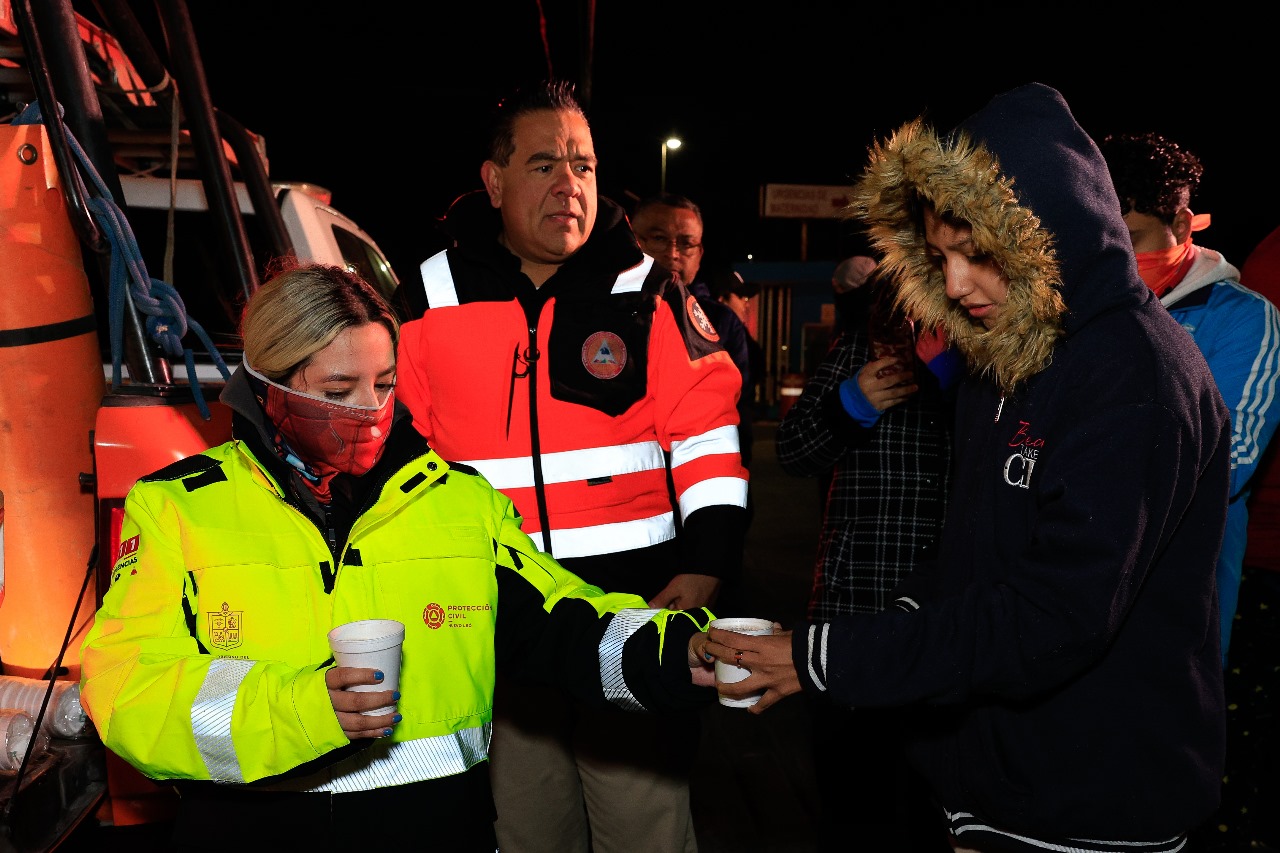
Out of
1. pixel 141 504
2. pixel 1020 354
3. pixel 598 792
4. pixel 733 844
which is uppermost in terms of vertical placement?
pixel 1020 354

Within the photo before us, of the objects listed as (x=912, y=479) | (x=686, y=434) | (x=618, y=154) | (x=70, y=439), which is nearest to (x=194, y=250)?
(x=70, y=439)

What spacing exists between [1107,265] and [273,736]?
1.69 metres

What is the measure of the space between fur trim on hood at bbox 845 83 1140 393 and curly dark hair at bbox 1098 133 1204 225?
116cm

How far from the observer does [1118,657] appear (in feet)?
5.75

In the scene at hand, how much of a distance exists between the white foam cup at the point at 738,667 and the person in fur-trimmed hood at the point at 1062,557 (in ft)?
0.09

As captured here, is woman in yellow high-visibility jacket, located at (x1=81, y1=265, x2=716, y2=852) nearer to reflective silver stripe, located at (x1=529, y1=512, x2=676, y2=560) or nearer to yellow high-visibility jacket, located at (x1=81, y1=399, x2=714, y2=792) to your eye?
yellow high-visibility jacket, located at (x1=81, y1=399, x2=714, y2=792)

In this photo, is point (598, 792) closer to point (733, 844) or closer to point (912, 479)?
point (733, 844)

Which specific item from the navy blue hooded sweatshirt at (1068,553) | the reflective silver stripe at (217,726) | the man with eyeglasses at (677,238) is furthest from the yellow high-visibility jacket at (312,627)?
the man with eyeglasses at (677,238)

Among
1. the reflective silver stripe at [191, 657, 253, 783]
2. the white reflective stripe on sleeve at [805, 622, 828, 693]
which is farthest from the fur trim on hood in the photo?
the reflective silver stripe at [191, 657, 253, 783]

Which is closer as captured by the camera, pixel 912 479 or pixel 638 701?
pixel 638 701

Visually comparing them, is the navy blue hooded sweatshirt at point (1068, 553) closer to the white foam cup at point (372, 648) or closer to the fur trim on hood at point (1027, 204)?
the fur trim on hood at point (1027, 204)

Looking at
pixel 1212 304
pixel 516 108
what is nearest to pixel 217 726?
pixel 516 108

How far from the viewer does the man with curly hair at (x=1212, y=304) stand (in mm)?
2758

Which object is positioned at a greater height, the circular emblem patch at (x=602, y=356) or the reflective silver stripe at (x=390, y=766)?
the circular emblem patch at (x=602, y=356)
